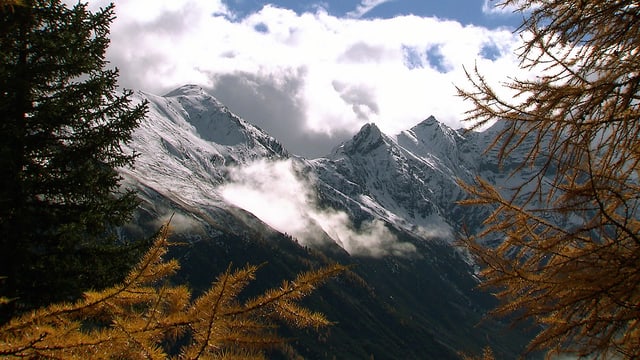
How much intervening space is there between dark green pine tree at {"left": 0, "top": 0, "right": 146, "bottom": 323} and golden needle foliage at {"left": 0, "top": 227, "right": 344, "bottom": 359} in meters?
6.11

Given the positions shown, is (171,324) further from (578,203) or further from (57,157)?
(57,157)

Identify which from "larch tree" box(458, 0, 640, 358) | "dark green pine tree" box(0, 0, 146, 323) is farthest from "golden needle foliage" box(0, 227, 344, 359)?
"dark green pine tree" box(0, 0, 146, 323)

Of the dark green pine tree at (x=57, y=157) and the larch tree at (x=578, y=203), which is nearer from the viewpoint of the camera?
the larch tree at (x=578, y=203)

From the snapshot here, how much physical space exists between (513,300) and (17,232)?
370 inches

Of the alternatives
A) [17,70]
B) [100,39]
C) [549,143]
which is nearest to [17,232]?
[17,70]

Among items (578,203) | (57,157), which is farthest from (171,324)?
(57,157)

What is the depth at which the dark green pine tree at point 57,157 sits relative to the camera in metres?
9.34

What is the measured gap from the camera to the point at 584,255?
14.8ft

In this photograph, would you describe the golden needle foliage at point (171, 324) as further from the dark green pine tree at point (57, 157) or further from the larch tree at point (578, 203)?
the dark green pine tree at point (57, 157)

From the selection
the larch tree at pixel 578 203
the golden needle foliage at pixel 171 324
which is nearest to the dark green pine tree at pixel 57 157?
the golden needle foliage at pixel 171 324

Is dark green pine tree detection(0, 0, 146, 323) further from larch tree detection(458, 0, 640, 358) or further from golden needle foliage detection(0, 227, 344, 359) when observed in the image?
larch tree detection(458, 0, 640, 358)

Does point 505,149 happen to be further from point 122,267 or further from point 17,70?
point 17,70

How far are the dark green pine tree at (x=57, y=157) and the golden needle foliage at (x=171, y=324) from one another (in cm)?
611

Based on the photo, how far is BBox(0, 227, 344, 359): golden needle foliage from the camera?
10.8 feet
